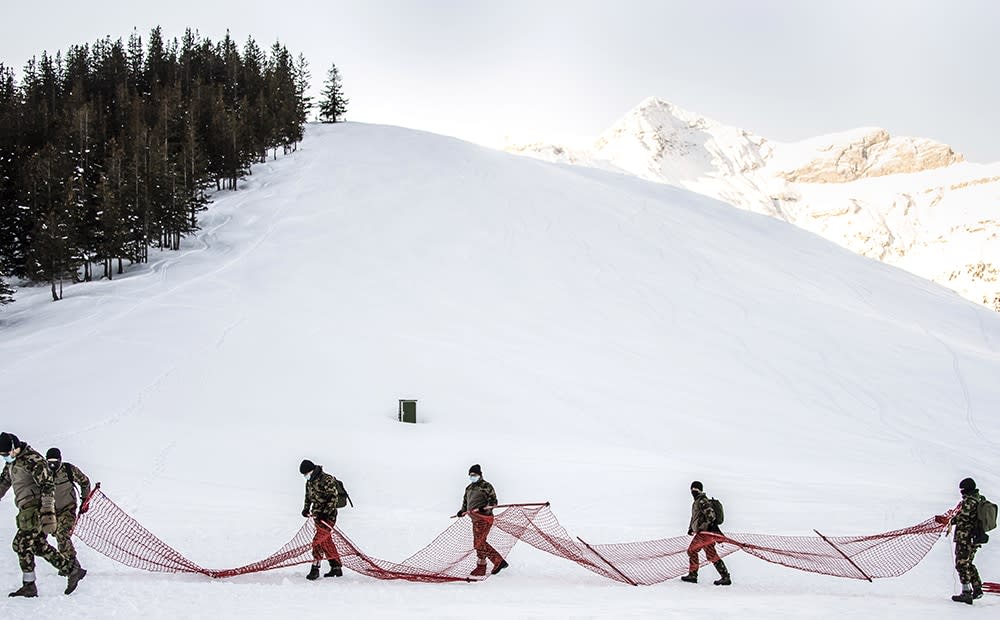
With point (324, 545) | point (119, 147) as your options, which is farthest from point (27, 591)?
point (119, 147)

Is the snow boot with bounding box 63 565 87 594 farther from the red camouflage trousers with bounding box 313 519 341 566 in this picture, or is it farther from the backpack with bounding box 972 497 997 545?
the backpack with bounding box 972 497 997 545

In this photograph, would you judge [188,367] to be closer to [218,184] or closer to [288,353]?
[288,353]

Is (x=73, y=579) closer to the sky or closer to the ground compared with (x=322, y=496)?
closer to the ground

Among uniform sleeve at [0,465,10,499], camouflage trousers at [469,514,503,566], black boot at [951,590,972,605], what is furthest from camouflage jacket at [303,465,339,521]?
black boot at [951,590,972,605]

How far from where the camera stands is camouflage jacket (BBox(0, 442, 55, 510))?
7484 millimetres

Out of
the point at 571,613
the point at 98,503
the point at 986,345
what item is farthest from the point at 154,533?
the point at 986,345

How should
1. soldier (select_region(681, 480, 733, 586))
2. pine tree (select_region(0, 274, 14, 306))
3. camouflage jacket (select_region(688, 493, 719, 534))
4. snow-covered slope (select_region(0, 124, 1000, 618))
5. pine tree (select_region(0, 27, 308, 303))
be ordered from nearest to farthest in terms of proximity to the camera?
snow-covered slope (select_region(0, 124, 1000, 618)) < soldier (select_region(681, 480, 733, 586)) < camouflage jacket (select_region(688, 493, 719, 534)) < pine tree (select_region(0, 274, 14, 306)) < pine tree (select_region(0, 27, 308, 303))

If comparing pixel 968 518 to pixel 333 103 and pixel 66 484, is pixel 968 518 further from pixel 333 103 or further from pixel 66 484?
pixel 333 103

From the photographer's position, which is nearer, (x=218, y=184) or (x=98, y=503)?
(x=98, y=503)

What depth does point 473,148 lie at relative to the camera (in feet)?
184

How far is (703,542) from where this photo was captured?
9.59 metres

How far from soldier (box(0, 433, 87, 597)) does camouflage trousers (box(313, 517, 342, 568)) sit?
2.55 meters

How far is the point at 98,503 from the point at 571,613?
7467mm

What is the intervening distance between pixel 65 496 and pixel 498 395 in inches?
491
